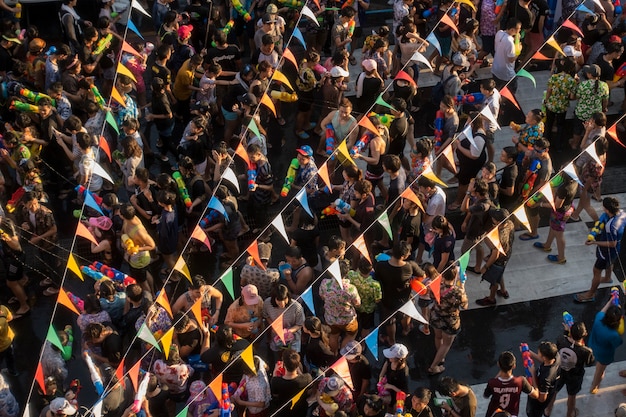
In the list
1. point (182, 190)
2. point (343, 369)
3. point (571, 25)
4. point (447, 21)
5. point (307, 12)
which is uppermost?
point (571, 25)

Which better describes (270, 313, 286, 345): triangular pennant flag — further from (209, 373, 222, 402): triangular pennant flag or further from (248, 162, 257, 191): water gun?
(248, 162, 257, 191): water gun

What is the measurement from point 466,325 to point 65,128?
255 inches

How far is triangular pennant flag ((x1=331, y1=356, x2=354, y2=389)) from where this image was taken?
10375 millimetres

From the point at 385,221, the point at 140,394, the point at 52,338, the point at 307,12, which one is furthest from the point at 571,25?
the point at 52,338

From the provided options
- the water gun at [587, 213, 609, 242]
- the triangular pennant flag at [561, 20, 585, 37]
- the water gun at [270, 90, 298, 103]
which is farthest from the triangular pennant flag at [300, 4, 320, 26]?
the water gun at [587, 213, 609, 242]

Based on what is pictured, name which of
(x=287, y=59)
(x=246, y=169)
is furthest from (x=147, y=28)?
(x=246, y=169)

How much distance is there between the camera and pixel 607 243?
482 inches

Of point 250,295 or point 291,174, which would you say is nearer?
point 250,295

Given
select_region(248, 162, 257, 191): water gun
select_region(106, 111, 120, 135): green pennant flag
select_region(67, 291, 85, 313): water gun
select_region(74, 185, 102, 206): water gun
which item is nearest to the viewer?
select_region(67, 291, 85, 313): water gun

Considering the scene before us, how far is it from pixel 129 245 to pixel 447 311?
412 centimetres

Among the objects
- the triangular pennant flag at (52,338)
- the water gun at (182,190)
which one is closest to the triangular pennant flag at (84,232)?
the water gun at (182,190)

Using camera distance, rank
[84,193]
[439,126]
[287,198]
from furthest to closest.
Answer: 1. [287,198]
2. [439,126]
3. [84,193]

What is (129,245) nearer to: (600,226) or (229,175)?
(229,175)

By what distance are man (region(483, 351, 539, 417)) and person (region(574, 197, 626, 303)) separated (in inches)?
103
